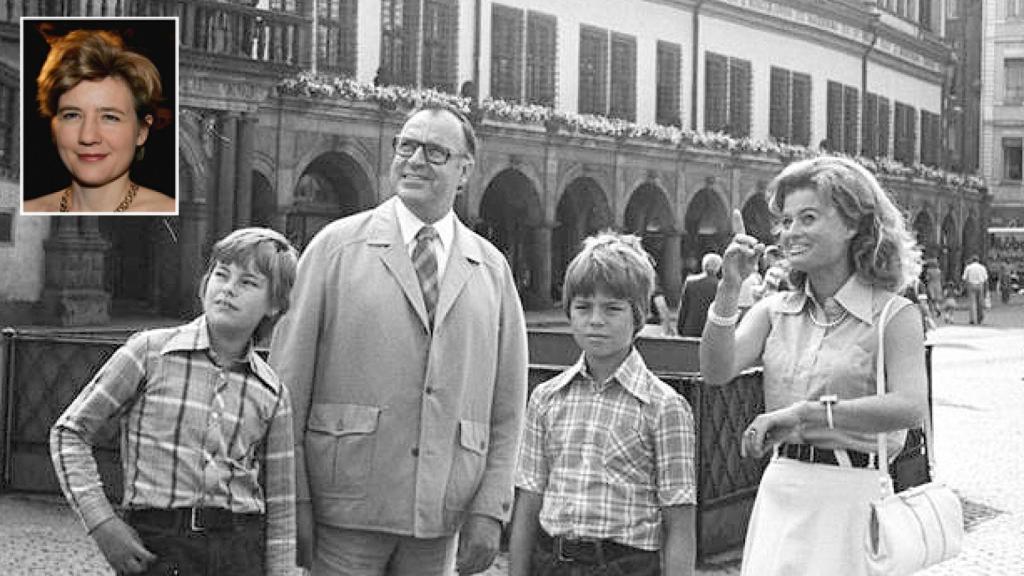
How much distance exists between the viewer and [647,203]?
37.1 meters

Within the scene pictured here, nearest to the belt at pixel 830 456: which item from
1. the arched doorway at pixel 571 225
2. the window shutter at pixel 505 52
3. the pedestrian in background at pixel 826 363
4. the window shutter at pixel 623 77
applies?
the pedestrian in background at pixel 826 363

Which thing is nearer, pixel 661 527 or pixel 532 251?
pixel 661 527

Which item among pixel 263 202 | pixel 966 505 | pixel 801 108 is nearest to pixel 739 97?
pixel 801 108

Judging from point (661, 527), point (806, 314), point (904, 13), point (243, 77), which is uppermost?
point (904, 13)

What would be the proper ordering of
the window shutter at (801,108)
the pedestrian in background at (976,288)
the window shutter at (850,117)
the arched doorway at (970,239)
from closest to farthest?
1. the pedestrian in background at (976,288)
2. the window shutter at (801,108)
3. the window shutter at (850,117)
4. the arched doorway at (970,239)

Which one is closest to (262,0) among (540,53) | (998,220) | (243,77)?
(243,77)

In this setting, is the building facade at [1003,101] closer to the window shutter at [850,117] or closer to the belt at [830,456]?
the window shutter at [850,117]

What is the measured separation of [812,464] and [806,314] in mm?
430

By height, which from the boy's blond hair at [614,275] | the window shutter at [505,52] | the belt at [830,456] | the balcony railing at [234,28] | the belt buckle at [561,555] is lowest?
the belt buckle at [561,555]

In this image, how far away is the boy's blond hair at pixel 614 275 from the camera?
14.2 ft

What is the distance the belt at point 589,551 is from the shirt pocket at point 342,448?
584mm

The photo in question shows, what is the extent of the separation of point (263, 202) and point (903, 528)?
75.2 ft

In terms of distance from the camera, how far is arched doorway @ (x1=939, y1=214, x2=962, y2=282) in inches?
2040

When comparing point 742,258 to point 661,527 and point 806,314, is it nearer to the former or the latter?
point 806,314
